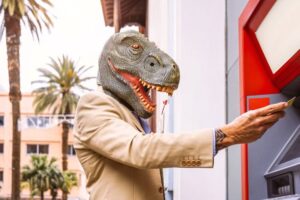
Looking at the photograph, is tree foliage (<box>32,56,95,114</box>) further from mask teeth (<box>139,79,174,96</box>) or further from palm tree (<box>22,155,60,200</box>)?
mask teeth (<box>139,79,174,96</box>)

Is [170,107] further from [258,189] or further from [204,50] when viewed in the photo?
[258,189]

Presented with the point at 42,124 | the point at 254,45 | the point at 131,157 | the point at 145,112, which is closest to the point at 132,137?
the point at 131,157

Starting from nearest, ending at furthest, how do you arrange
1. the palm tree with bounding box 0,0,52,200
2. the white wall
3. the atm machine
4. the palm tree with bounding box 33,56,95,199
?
the atm machine
the white wall
the palm tree with bounding box 0,0,52,200
the palm tree with bounding box 33,56,95,199

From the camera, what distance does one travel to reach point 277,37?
2123mm

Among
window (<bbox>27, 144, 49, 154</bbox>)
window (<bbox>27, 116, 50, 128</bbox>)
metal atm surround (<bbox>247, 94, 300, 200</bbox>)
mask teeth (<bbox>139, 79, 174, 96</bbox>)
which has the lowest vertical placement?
metal atm surround (<bbox>247, 94, 300, 200</bbox>)

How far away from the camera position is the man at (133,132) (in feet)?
5.28

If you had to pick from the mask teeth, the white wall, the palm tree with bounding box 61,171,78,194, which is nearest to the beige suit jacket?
the mask teeth

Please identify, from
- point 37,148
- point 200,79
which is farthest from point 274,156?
point 37,148

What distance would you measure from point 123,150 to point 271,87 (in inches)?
33.4

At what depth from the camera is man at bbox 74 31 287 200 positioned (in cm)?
161

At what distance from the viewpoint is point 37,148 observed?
43531 millimetres

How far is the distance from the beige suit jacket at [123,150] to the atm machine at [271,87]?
18.8 inches

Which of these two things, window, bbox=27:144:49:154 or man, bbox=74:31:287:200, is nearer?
man, bbox=74:31:287:200

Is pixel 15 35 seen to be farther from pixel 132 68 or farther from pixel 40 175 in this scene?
pixel 132 68
